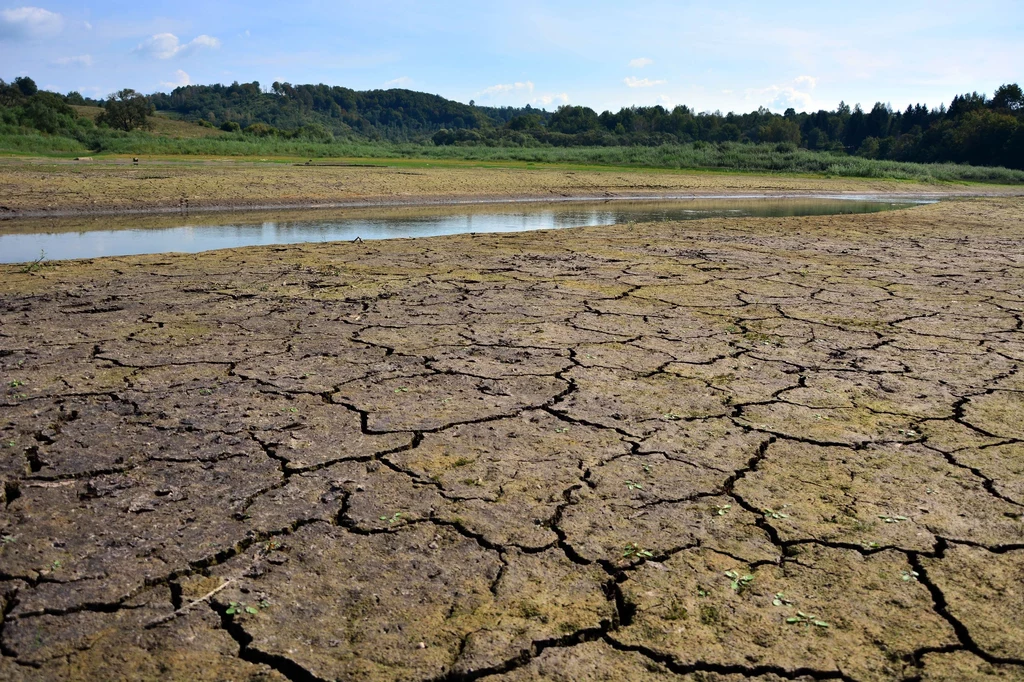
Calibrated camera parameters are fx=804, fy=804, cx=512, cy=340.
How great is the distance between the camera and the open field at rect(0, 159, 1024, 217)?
547 inches

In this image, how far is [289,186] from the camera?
16562 mm

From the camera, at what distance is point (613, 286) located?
6484 mm

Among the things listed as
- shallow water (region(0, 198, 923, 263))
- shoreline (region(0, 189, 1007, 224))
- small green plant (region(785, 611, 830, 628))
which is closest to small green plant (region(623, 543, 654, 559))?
small green plant (region(785, 611, 830, 628))

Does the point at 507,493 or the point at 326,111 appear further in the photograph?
the point at 326,111

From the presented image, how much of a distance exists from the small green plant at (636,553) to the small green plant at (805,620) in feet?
1.35

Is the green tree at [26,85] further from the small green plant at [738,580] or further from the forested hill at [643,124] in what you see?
the small green plant at [738,580]

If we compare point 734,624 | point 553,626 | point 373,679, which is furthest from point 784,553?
point 373,679

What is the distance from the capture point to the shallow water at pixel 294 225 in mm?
9758

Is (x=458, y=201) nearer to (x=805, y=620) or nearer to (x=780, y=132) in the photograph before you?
(x=805, y=620)

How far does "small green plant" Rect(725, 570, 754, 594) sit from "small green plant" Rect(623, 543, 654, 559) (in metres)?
0.21

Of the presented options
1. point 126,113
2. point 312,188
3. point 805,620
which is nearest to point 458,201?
point 312,188

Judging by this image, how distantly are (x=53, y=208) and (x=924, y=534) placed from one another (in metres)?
13.9

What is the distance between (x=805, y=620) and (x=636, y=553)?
47 centimetres

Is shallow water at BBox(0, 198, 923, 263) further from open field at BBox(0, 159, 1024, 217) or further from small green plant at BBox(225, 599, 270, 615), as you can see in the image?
small green plant at BBox(225, 599, 270, 615)
